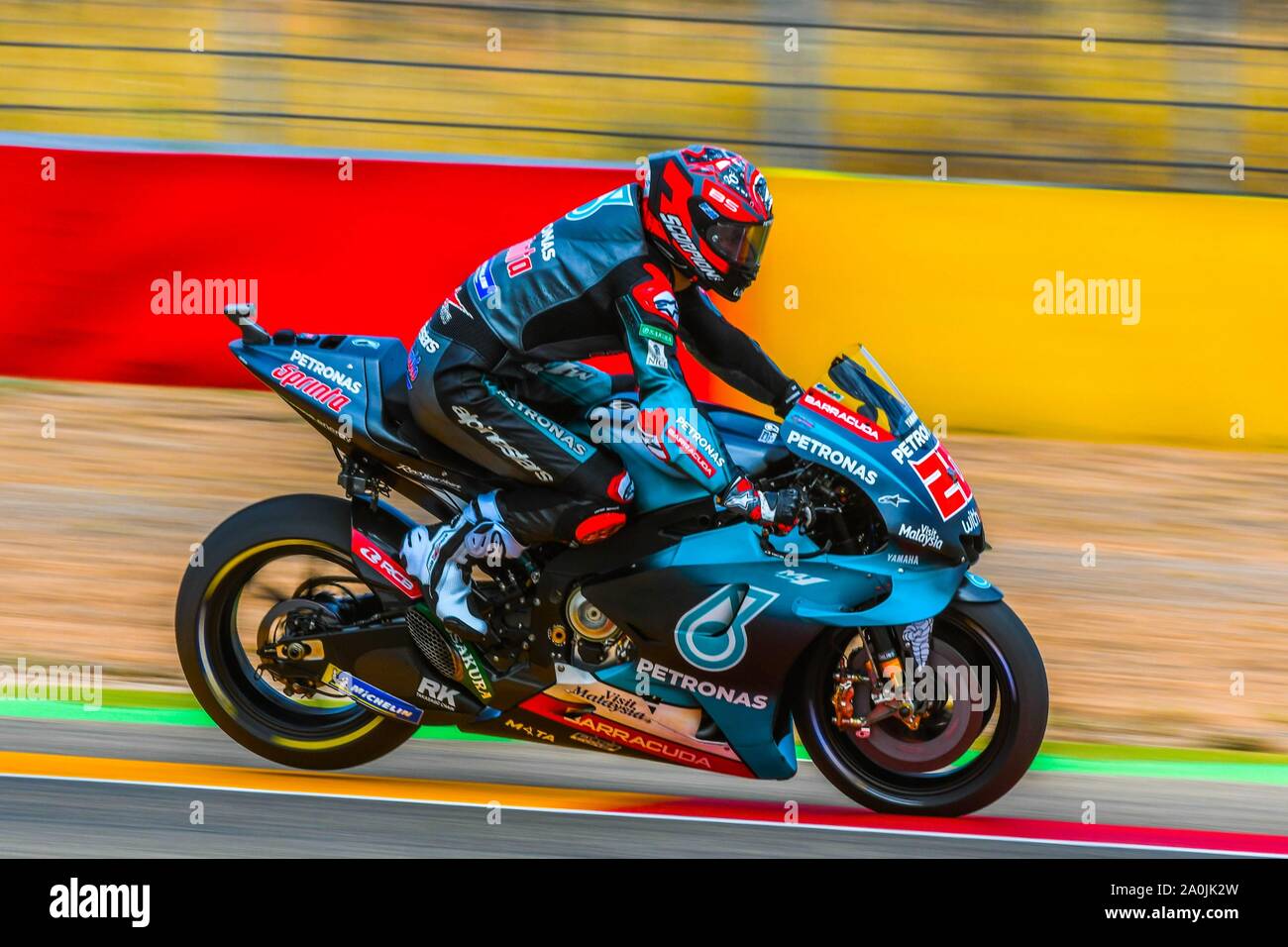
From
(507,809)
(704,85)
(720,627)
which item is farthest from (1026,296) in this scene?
(507,809)

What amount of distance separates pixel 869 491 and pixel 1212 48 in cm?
490

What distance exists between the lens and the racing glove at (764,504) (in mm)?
4629

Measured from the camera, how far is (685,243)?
15.7 feet

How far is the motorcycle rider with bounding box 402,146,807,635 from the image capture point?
468cm


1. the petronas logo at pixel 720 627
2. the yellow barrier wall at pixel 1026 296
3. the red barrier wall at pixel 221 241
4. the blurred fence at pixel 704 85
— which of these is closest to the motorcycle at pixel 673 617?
the petronas logo at pixel 720 627

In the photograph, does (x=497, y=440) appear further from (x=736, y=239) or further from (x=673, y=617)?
(x=736, y=239)

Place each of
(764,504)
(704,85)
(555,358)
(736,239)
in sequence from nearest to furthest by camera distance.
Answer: (764,504), (736,239), (555,358), (704,85)

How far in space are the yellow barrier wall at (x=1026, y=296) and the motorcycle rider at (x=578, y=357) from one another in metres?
2.97

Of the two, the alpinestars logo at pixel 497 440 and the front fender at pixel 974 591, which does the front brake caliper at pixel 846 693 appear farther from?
the alpinestars logo at pixel 497 440

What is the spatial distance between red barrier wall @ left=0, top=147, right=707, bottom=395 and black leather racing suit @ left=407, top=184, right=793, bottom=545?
2946 millimetres

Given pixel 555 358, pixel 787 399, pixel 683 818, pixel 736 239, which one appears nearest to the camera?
pixel 736 239

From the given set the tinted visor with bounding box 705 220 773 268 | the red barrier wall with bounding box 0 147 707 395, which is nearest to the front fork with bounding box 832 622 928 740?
the tinted visor with bounding box 705 220 773 268

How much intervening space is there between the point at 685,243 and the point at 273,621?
1.81m

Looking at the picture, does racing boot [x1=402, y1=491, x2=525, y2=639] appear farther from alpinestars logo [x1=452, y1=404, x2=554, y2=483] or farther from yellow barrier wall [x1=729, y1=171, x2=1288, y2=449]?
yellow barrier wall [x1=729, y1=171, x2=1288, y2=449]
